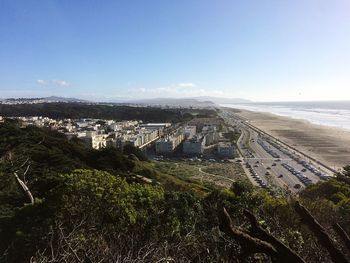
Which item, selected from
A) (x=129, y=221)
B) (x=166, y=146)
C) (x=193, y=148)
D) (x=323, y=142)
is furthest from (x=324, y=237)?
(x=323, y=142)

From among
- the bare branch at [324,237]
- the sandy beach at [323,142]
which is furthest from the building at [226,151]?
the bare branch at [324,237]

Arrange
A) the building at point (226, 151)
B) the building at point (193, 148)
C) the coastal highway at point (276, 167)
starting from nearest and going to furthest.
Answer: the coastal highway at point (276, 167)
the building at point (226, 151)
the building at point (193, 148)

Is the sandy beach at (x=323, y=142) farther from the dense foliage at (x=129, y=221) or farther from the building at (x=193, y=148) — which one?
the dense foliage at (x=129, y=221)

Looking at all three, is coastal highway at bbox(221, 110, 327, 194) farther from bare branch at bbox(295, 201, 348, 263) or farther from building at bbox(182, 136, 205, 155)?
bare branch at bbox(295, 201, 348, 263)

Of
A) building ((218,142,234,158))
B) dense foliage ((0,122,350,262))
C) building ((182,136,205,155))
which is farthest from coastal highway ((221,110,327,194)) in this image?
dense foliage ((0,122,350,262))

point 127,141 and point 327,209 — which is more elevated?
point 327,209

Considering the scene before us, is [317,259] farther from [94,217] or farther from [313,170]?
[313,170]

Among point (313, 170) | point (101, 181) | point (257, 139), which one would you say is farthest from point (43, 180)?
point (257, 139)

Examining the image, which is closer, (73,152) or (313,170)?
(73,152)
